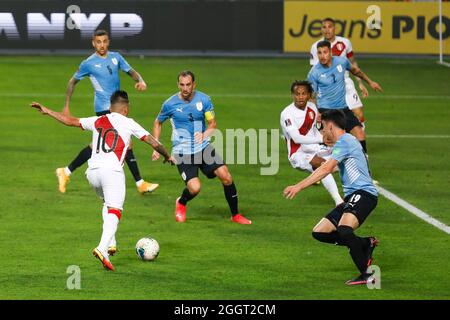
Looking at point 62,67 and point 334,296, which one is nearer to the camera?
point 334,296

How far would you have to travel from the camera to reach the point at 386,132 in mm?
26734

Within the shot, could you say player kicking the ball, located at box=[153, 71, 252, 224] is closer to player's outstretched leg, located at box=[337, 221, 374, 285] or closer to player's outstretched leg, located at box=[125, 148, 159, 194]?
player's outstretched leg, located at box=[125, 148, 159, 194]

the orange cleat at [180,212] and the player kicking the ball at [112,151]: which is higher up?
the player kicking the ball at [112,151]

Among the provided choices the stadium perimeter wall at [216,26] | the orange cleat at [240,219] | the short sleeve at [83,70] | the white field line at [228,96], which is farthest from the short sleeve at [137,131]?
the stadium perimeter wall at [216,26]

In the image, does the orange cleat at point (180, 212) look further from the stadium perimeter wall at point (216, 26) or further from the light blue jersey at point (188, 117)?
the stadium perimeter wall at point (216, 26)

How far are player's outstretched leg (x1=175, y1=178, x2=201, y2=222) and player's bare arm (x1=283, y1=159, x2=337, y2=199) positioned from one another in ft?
14.0

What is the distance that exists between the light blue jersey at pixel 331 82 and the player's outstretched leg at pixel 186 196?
4226 mm

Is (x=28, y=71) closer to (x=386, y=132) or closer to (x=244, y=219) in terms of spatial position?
(x=386, y=132)

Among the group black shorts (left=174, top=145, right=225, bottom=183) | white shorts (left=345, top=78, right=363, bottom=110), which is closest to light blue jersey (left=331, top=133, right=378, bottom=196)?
black shorts (left=174, top=145, right=225, bottom=183)

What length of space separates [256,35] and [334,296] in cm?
2887

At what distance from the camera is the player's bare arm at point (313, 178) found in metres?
13.1

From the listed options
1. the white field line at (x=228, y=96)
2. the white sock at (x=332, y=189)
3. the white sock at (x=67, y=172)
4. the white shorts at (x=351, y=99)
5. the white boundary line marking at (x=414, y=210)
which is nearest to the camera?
the white boundary line marking at (x=414, y=210)

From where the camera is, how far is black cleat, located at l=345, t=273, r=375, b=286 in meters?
13.7

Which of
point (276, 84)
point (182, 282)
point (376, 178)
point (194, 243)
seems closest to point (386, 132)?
point (376, 178)
